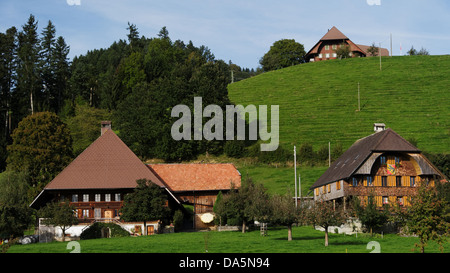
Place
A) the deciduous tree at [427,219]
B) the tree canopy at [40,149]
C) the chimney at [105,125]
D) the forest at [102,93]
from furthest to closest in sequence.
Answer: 1. the forest at [102,93]
2. the tree canopy at [40,149]
3. the chimney at [105,125]
4. the deciduous tree at [427,219]

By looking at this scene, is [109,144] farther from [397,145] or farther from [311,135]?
[311,135]

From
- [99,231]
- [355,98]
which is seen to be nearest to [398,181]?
[99,231]

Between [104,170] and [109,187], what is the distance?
2906 millimetres

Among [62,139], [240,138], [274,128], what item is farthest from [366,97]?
[62,139]

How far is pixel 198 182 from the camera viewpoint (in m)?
66.1

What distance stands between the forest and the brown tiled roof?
22.9 m

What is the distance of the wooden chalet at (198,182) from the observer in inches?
2552

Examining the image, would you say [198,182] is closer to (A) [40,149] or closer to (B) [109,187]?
(B) [109,187]

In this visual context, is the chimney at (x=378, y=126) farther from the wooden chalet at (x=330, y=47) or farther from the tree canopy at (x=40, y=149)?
the wooden chalet at (x=330, y=47)

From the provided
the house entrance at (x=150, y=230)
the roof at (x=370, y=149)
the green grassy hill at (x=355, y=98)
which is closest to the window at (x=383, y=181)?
the roof at (x=370, y=149)

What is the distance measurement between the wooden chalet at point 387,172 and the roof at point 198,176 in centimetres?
1384

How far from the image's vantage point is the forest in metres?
89.1
